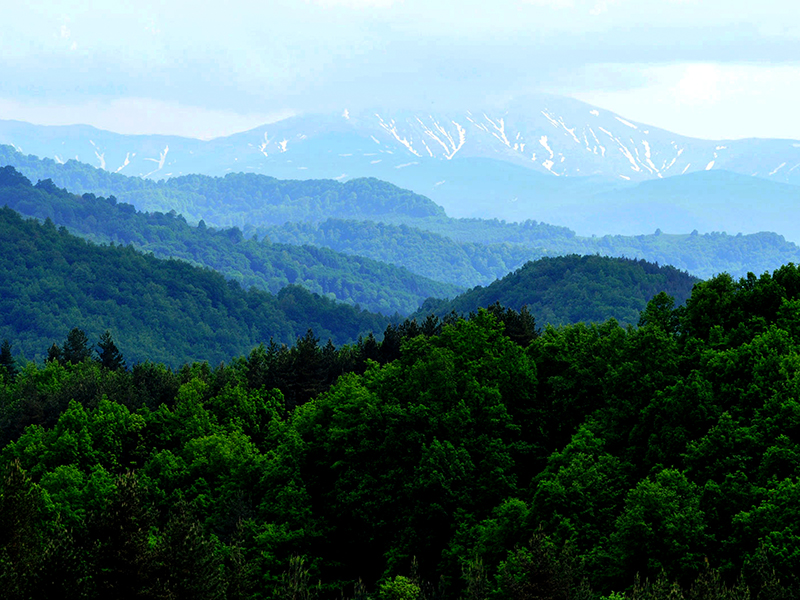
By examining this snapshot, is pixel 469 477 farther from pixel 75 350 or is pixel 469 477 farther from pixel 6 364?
pixel 75 350

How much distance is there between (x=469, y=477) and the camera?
199 ft

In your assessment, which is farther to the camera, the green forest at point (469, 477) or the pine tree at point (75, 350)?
the pine tree at point (75, 350)

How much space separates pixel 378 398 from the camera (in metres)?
68.4

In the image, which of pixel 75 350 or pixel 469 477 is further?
pixel 75 350

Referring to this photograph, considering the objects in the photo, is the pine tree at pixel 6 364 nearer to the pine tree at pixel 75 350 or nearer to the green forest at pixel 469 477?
the pine tree at pixel 75 350

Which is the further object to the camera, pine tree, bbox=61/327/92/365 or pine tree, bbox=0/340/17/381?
pine tree, bbox=61/327/92/365

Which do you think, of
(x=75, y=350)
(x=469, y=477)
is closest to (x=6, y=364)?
(x=75, y=350)

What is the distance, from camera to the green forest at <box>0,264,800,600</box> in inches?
1762

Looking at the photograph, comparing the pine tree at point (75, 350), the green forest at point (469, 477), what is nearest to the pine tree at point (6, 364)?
the pine tree at point (75, 350)

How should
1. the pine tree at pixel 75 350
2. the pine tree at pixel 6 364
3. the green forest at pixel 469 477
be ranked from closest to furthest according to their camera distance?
the green forest at pixel 469 477, the pine tree at pixel 6 364, the pine tree at pixel 75 350

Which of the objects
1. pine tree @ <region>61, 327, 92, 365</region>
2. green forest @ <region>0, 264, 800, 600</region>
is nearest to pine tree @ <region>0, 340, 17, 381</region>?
pine tree @ <region>61, 327, 92, 365</region>

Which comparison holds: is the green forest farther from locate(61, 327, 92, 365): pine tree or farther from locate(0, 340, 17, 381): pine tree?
locate(61, 327, 92, 365): pine tree

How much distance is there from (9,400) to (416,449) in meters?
47.9

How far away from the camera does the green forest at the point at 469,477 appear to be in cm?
4475
